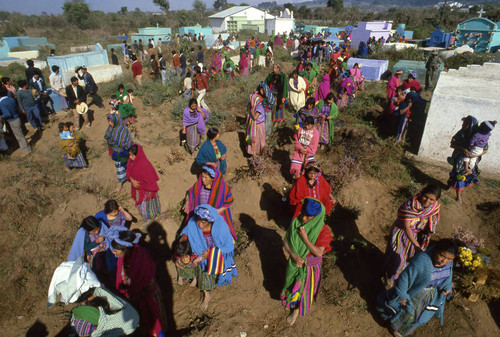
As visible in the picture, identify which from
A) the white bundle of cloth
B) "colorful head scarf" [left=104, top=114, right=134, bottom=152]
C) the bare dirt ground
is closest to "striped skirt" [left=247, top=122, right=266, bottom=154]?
the bare dirt ground

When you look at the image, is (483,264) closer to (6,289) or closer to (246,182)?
(246,182)

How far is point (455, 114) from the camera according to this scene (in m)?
6.46

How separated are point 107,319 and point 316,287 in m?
2.29

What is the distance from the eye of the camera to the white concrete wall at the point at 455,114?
621 cm

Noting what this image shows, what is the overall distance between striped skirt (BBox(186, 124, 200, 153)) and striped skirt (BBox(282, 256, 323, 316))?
3.91 m

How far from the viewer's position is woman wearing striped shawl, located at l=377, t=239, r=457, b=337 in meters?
2.85

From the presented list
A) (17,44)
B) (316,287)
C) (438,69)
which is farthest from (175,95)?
(17,44)

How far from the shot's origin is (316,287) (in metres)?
3.63

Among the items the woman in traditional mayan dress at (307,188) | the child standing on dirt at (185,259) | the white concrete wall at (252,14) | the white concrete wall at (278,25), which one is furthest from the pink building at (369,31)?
the child standing on dirt at (185,259)

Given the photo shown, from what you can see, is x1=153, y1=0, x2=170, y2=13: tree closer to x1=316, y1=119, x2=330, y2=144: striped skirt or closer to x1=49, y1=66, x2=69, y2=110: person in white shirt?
x1=49, y1=66, x2=69, y2=110: person in white shirt

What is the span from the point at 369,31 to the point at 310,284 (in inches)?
1024

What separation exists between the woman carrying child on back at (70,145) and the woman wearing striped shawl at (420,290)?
6020 millimetres

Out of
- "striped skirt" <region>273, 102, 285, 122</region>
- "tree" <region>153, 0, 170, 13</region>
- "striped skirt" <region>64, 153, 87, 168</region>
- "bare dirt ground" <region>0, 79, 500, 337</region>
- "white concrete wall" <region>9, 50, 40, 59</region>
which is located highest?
"tree" <region>153, 0, 170, 13</region>

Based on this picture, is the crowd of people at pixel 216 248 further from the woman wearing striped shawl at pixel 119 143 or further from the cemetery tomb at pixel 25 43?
the cemetery tomb at pixel 25 43
